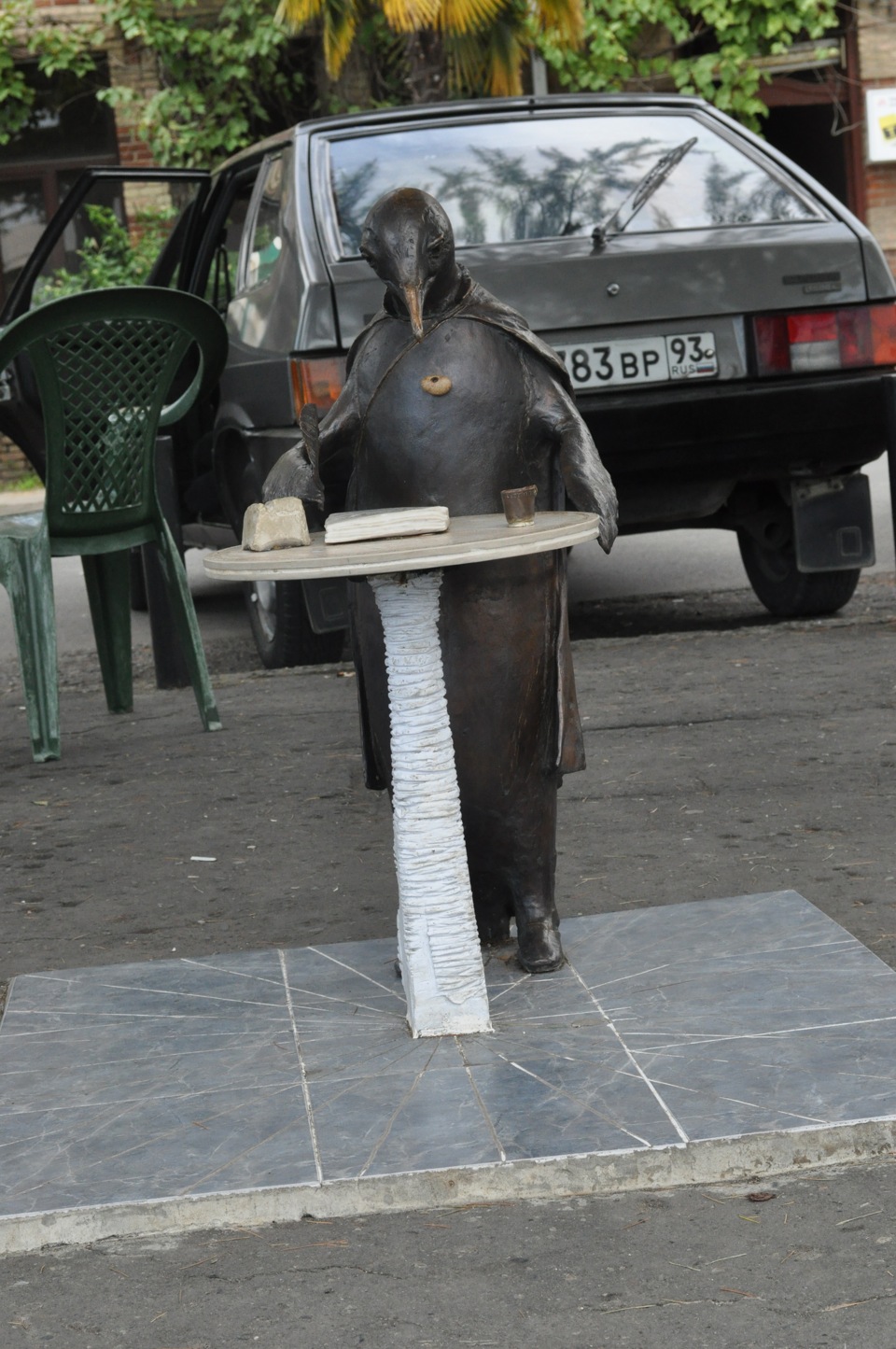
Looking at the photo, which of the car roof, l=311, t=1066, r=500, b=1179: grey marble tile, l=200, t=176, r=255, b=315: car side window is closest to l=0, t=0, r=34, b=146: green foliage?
A: l=200, t=176, r=255, b=315: car side window

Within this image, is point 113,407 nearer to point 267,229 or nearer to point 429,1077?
point 267,229

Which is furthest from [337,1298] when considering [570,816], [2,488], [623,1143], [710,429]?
[2,488]

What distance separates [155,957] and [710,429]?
10.1 feet

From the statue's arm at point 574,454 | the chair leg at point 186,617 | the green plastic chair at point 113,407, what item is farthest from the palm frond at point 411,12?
the statue's arm at point 574,454

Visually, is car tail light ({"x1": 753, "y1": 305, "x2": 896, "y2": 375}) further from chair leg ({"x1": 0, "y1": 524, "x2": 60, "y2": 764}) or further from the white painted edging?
the white painted edging

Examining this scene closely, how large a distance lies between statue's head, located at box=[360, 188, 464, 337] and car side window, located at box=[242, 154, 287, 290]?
3156 millimetres

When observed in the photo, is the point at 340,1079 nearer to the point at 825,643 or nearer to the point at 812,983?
the point at 812,983

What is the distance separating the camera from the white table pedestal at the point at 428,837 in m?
3.03

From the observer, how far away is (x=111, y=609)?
6000mm

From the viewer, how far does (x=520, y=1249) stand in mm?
2439

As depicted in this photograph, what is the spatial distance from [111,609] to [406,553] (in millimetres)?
3430

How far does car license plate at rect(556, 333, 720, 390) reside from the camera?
598cm

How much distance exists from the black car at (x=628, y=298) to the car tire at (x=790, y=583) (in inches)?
14.2

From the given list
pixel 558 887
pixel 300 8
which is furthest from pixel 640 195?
pixel 300 8
